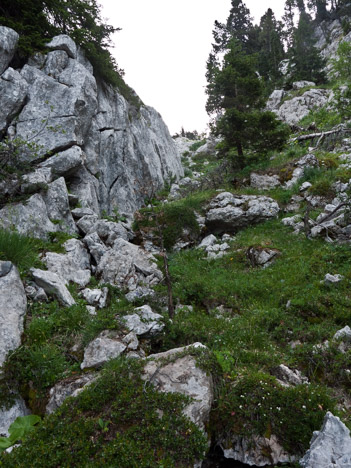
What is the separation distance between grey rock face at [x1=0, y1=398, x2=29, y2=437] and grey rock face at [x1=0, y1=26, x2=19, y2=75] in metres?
15.7

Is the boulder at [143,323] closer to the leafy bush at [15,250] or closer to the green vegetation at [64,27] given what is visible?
the leafy bush at [15,250]

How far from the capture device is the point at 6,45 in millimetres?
13820

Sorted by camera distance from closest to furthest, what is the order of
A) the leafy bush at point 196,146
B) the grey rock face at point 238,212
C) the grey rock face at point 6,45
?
the grey rock face at point 6,45, the grey rock face at point 238,212, the leafy bush at point 196,146

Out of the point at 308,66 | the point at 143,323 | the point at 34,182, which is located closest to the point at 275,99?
the point at 308,66

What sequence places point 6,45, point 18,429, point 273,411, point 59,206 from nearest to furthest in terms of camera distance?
point 273,411, point 18,429, point 59,206, point 6,45

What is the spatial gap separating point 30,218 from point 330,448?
39.8 ft

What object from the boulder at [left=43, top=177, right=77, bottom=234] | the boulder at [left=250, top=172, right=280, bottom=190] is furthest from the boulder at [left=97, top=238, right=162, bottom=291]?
the boulder at [left=250, top=172, right=280, bottom=190]

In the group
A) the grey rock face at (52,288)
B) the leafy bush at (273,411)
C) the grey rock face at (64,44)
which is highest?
the grey rock face at (64,44)

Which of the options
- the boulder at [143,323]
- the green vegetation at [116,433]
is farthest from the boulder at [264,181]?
the green vegetation at [116,433]

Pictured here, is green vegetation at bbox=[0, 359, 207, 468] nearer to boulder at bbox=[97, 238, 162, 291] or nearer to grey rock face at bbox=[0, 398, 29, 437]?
grey rock face at bbox=[0, 398, 29, 437]

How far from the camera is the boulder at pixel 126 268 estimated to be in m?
10.5

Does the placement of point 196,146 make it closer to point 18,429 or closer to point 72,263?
point 72,263

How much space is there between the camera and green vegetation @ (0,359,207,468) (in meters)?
3.74

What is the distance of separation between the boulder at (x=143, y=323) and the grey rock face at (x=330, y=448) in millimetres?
4061
